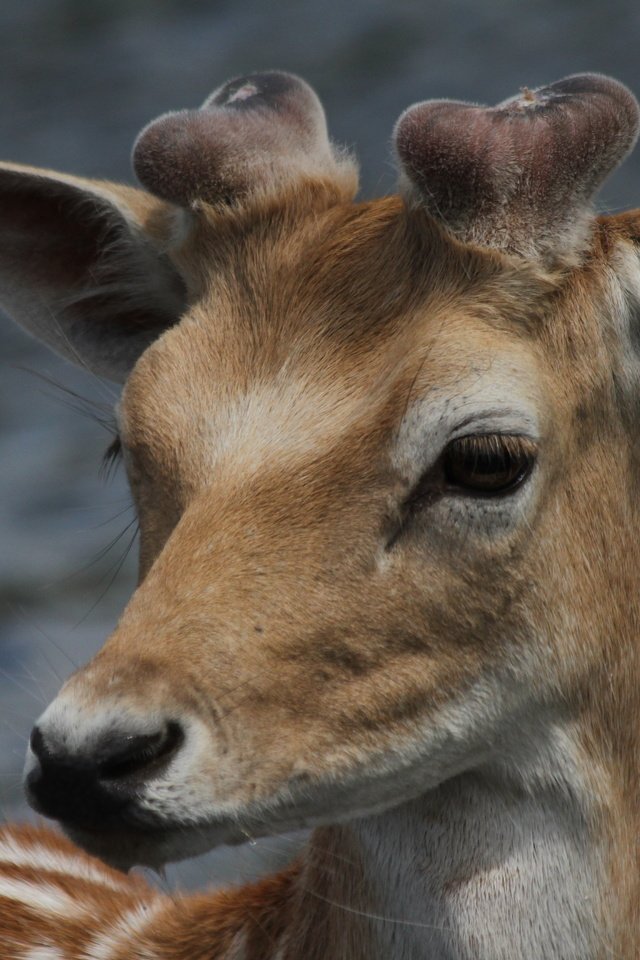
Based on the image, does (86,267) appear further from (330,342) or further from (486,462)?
(486,462)

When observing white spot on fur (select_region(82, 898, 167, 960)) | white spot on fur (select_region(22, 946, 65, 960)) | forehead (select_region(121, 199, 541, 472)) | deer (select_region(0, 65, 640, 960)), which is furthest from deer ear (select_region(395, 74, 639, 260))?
white spot on fur (select_region(22, 946, 65, 960))

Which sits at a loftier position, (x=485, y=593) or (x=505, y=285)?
(x=505, y=285)

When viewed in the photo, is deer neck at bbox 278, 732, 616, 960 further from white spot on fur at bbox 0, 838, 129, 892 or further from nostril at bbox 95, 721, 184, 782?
white spot on fur at bbox 0, 838, 129, 892

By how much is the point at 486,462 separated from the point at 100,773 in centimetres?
128

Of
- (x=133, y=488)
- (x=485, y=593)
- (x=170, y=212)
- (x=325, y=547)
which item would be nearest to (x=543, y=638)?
(x=485, y=593)

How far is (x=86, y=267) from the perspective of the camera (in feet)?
19.3

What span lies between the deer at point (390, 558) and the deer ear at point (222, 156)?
1 cm

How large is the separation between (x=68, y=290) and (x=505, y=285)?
185 centimetres

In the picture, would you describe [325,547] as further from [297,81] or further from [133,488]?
[297,81]

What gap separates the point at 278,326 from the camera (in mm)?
4820

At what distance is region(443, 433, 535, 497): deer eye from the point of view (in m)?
4.38

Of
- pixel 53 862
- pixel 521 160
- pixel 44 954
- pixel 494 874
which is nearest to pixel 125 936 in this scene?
pixel 44 954

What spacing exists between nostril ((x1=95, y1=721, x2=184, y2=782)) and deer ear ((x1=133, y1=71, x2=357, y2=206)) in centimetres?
205

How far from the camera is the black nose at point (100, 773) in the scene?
388cm
